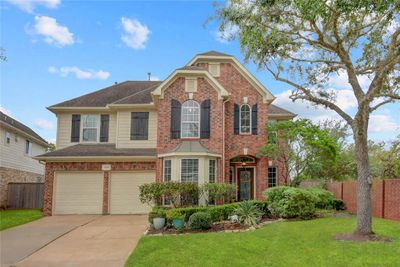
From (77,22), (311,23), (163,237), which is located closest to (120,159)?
(77,22)

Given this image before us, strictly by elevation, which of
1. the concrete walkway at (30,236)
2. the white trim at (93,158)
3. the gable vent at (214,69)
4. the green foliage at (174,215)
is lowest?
the concrete walkway at (30,236)

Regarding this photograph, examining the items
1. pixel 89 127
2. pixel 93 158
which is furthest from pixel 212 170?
pixel 89 127

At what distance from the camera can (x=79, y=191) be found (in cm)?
1852

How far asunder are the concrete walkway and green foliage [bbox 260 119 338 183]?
9.51 m

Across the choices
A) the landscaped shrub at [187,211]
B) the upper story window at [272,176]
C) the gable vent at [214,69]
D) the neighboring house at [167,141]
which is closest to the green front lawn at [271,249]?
the landscaped shrub at [187,211]

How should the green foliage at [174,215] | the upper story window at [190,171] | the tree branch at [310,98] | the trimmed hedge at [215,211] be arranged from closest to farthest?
1. the tree branch at [310,98]
2. the green foliage at [174,215]
3. the trimmed hedge at [215,211]
4. the upper story window at [190,171]

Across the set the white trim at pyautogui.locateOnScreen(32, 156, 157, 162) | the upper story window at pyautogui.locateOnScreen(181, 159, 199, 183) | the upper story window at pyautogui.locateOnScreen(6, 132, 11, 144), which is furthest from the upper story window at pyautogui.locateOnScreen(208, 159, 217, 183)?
the upper story window at pyautogui.locateOnScreen(6, 132, 11, 144)

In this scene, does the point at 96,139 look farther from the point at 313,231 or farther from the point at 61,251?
the point at 313,231

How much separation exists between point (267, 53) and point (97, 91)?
14557mm

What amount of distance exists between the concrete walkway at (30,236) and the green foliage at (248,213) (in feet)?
20.8

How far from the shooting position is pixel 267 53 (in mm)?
10789

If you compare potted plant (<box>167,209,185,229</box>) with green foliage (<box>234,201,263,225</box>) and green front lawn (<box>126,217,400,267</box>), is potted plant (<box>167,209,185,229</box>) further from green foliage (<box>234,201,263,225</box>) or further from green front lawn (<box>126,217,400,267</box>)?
green foliage (<box>234,201,263,225</box>)

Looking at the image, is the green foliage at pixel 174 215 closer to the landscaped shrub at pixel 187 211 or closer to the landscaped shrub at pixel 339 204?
the landscaped shrub at pixel 187 211

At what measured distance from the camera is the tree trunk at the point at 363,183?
31.3ft
